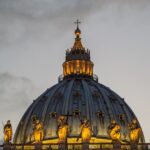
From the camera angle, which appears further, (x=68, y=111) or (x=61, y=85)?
(x=61, y=85)

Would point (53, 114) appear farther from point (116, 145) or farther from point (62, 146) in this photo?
point (116, 145)

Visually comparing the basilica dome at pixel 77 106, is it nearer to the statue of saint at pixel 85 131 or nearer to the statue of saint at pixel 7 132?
the statue of saint at pixel 7 132

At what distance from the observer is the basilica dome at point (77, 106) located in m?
109

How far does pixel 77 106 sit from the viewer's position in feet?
368

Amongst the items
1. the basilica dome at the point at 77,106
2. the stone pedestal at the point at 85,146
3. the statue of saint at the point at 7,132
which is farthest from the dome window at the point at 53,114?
the stone pedestal at the point at 85,146

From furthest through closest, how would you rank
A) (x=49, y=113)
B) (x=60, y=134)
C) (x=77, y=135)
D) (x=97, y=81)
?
(x=97, y=81), (x=49, y=113), (x=77, y=135), (x=60, y=134)

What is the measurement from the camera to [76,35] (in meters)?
125

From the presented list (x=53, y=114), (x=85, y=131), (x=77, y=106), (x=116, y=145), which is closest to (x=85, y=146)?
(x=85, y=131)

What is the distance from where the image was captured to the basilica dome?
357 feet

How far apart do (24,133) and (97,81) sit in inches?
686

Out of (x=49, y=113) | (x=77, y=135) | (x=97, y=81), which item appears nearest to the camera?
(x=77, y=135)

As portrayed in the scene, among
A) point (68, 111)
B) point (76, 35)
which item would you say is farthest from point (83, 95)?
point (76, 35)

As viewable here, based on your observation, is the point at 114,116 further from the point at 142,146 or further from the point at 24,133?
the point at 142,146

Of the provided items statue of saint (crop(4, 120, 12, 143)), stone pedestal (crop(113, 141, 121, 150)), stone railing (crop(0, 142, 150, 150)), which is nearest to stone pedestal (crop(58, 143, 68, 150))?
stone railing (crop(0, 142, 150, 150))
